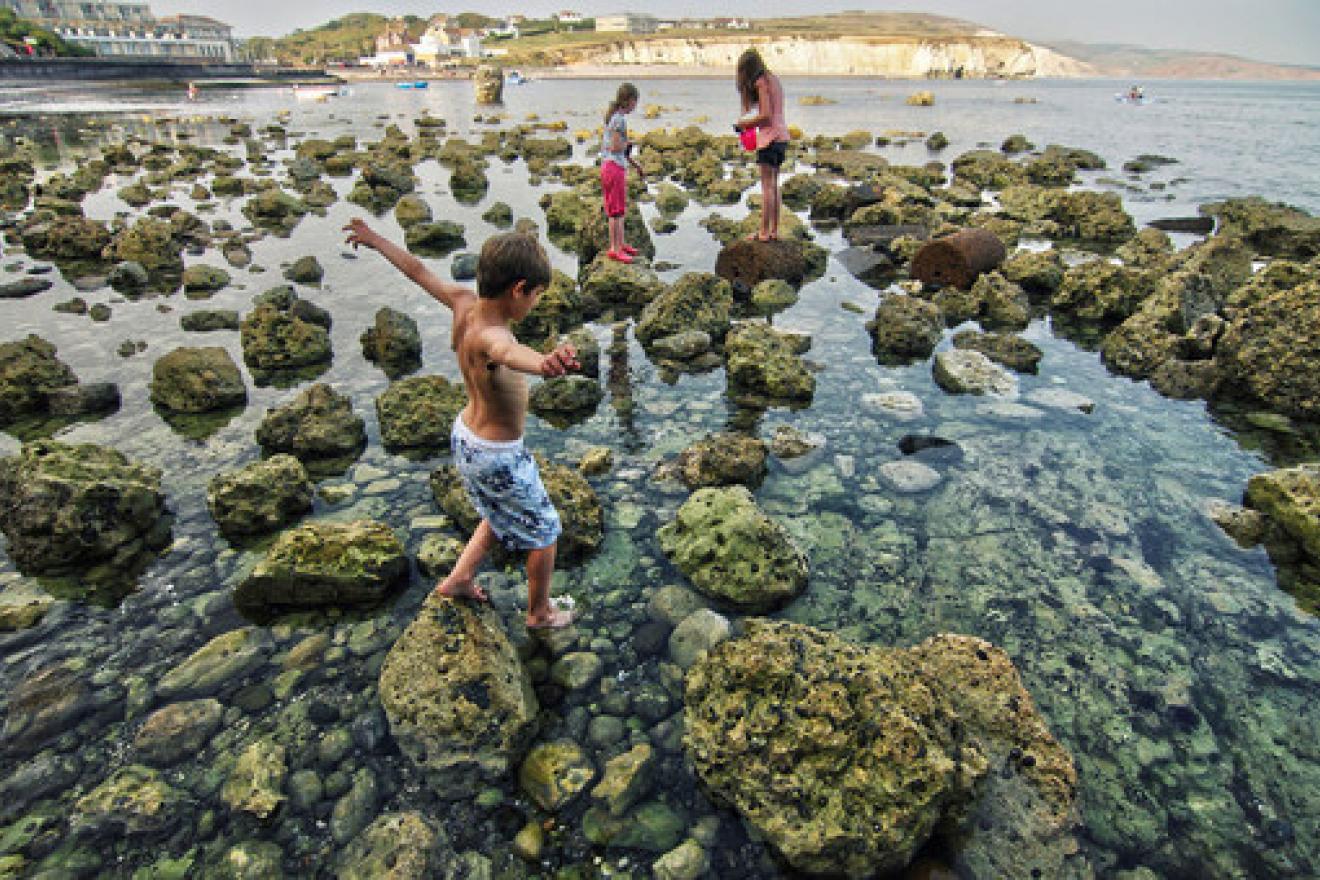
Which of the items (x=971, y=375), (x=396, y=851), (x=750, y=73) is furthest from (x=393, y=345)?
(x=750, y=73)

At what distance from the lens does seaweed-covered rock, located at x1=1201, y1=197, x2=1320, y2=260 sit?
13617 mm

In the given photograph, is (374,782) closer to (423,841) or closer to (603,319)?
Answer: (423,841)

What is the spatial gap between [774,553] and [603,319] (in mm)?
6566

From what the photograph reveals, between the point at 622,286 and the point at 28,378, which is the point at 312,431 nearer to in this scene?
the point at 28,378

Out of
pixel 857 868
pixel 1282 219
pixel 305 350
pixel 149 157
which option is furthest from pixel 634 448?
pixel 149 157

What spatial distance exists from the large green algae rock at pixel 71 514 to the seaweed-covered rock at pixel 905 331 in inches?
327

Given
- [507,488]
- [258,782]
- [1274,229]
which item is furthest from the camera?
[1274,229]

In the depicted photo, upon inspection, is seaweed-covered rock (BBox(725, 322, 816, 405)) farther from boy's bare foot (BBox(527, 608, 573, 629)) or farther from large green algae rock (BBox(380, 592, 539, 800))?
large green algae rock (BBox(380, 592, 539, 800))

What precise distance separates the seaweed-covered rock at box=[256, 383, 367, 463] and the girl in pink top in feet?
27.8

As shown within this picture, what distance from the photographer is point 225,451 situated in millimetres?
6641

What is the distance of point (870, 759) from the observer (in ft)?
10.1

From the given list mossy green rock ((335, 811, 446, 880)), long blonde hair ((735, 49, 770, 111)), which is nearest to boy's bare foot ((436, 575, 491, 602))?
mossy green rock ((335, 811, 446, 880))

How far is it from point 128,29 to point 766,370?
215135mm

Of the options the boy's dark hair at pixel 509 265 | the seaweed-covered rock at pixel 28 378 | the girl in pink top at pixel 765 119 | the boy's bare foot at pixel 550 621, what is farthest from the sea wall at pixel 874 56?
the boy's bare foot at pixel 550 621
